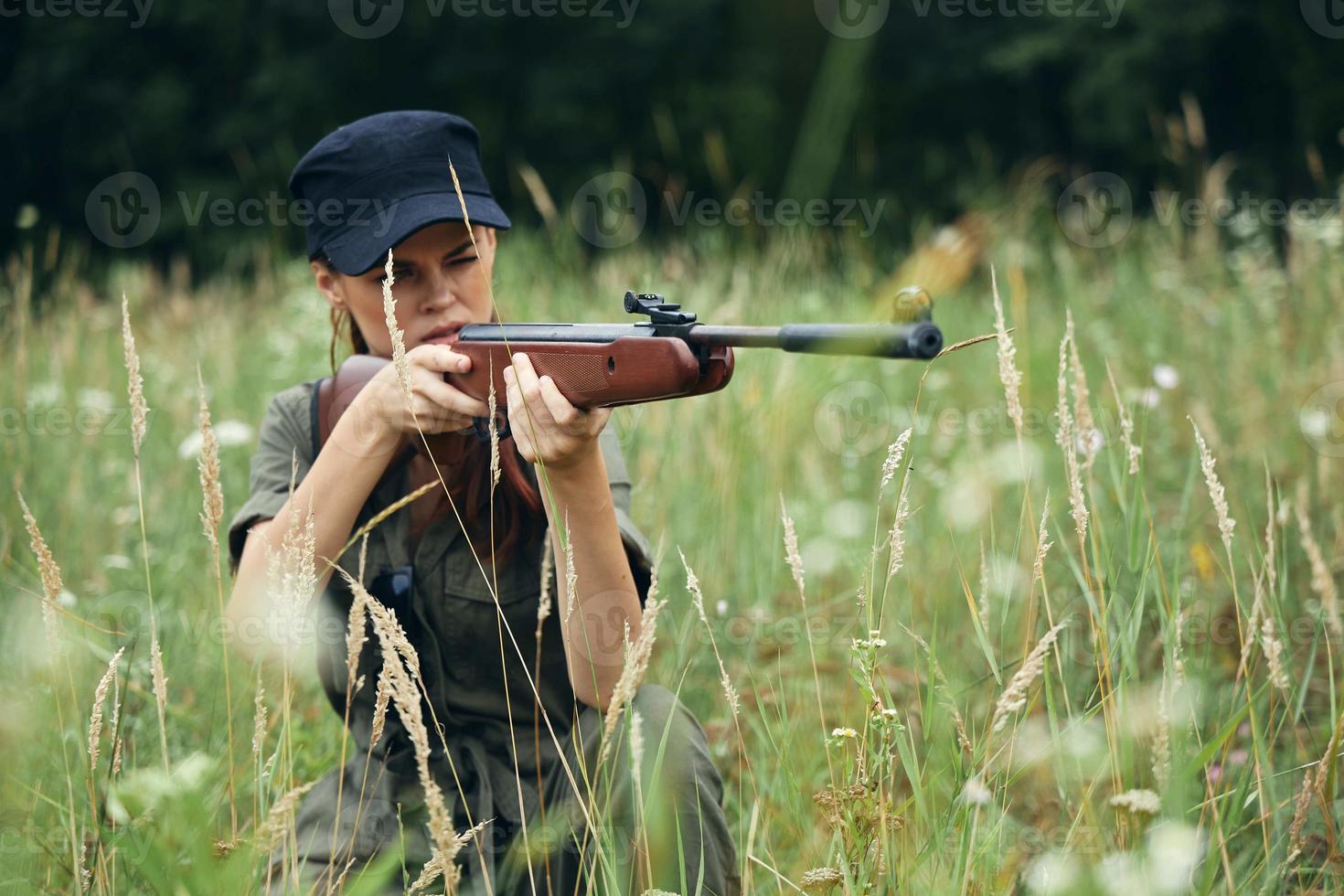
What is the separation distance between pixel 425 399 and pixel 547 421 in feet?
0.80

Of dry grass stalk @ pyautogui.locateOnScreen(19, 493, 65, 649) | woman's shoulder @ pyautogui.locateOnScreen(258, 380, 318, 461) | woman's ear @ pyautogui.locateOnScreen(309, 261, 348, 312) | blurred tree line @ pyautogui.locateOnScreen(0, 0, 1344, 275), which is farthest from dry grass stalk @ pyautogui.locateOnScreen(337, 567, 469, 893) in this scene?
blurred tree line @ pyautogui.locateOnScreen(0, 0, 1344, 275)

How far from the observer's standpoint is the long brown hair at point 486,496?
171cm

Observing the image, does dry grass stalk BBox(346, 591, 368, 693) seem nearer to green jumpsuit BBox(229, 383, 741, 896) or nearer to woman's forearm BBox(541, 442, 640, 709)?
woman's forearm BBox(541, 442, 640, 709)

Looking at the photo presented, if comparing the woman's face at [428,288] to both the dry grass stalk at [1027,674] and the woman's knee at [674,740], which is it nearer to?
the woman's knee at [674,740]

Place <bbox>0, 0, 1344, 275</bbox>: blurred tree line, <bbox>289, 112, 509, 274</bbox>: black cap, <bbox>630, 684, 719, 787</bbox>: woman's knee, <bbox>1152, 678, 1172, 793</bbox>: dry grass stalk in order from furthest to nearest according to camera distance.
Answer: <bbox>0, 0, 1344, 275</bbox>: blurred tree line, <bbox>289, 112, 509, 274</bbox>: black cap, <bbox>630, 684, 719, 787</bbox>: woman's knee, <bbox>1152, 678, 1172, 793</bbox>: dry grass stalk

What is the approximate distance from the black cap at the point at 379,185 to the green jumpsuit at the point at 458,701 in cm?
30

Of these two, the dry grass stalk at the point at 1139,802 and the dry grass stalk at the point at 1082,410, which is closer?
the dry grass stalk at the point at 1139,802

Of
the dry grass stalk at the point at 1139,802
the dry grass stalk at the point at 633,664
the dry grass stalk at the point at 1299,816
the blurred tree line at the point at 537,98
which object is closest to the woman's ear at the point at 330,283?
the dry grass stalk at the point at 633,664

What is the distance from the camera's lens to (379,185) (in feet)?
5.89

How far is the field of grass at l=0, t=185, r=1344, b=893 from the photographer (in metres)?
1.22

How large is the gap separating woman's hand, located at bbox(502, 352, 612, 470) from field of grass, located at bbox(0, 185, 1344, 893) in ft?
1.22

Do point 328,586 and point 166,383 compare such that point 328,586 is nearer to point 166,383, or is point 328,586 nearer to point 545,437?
point 545,437

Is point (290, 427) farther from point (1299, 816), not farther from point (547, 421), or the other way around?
point (1299, 816)

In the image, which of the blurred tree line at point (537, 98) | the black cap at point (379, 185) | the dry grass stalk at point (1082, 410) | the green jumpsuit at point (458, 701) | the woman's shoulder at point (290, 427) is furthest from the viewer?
the blurred tree line at point (537, 98)
